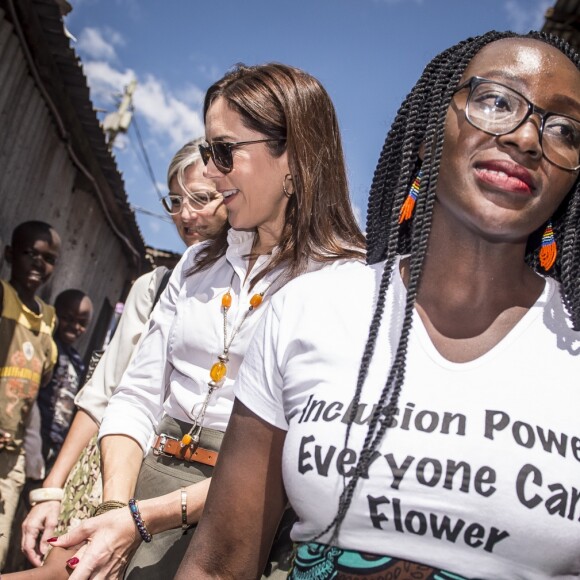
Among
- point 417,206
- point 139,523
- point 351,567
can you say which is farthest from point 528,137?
point 139,523

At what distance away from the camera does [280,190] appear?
2.42 metres

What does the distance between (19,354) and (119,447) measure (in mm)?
3359

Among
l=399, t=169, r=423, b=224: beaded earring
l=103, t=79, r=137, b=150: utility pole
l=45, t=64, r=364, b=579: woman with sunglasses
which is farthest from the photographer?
l=103, t=79, r=137, b=150: utility pole

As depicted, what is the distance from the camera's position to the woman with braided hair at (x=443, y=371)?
136 cm

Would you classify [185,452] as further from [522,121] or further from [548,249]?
[522,121]

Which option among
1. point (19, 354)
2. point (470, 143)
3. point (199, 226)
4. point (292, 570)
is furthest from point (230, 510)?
point (19, 354)

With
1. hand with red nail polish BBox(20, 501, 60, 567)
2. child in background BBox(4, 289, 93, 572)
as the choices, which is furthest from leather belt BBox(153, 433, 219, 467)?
child in background BBox(4, 289, 93, 572)

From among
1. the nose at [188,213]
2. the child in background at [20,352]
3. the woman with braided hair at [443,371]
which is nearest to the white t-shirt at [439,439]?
the woman with braided hair at [443,371]

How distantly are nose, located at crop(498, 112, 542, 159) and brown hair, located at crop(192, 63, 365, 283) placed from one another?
0.78 metres

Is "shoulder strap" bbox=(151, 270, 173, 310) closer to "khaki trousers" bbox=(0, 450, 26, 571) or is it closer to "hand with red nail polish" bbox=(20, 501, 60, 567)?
"hand with red nail polish" bbox=(20, 501, 60, 567)

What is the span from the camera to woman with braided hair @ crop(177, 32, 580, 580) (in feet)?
4.47

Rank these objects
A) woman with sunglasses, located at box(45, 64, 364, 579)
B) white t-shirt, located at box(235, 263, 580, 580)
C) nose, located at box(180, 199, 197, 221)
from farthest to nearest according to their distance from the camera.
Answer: nose, located at box(180, 199, 197, 221), woman with sunglasses, located at box(45, 64, 364, 579), white t-shirt, located at box(235, 263, 580, 580)

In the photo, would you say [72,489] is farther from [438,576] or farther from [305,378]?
[438,576]

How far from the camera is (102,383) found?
295 centimetres
